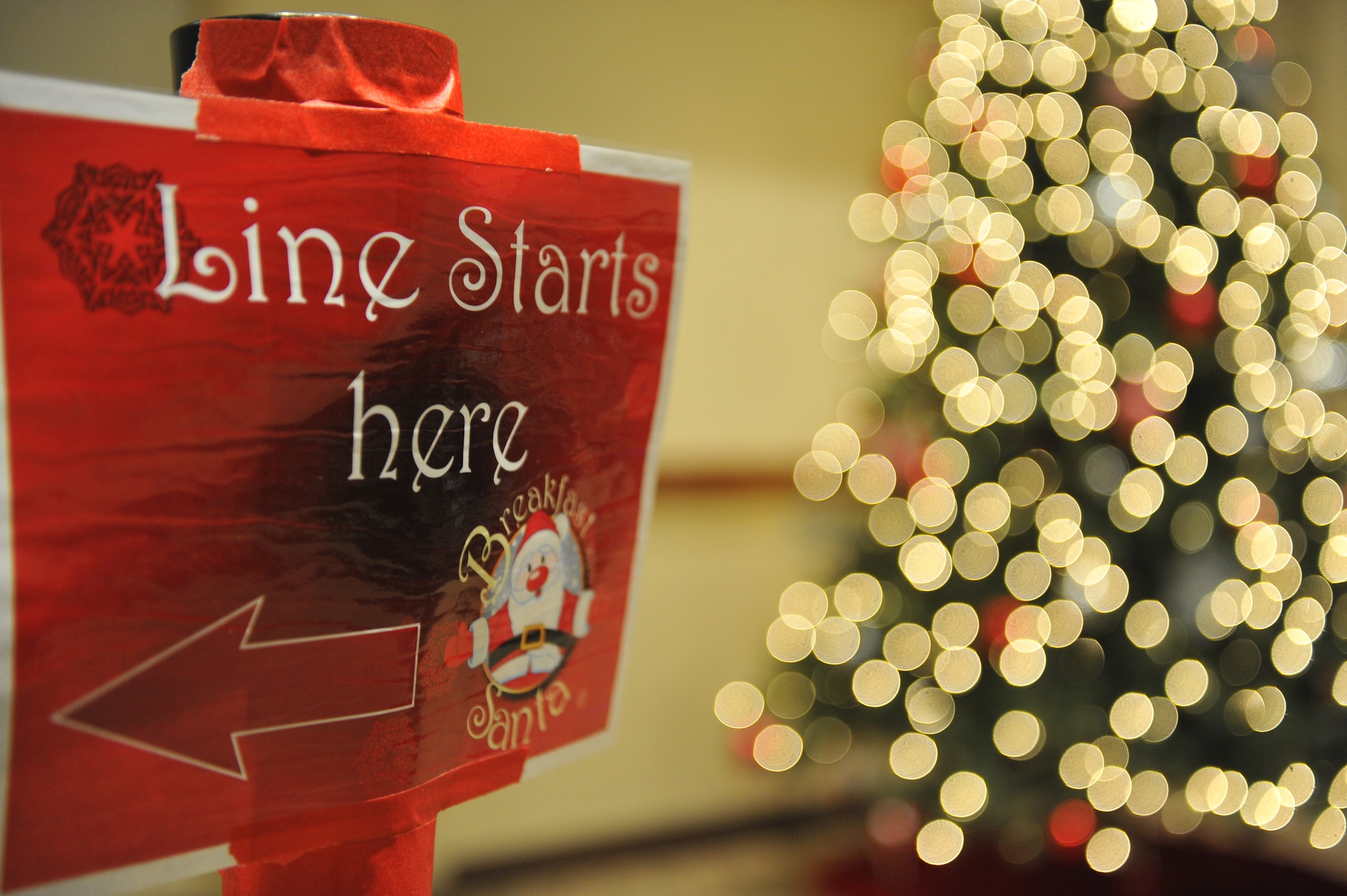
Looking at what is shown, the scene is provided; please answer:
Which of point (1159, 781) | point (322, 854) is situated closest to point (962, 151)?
point (1159, 781)

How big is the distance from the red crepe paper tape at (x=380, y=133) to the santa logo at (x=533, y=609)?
180 mm

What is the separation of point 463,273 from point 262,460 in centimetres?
12

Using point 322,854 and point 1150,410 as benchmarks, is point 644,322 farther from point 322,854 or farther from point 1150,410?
point 1150,410

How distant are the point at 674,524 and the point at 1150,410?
101cm

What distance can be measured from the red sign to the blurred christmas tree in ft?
3.93

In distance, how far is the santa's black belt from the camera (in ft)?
1.52

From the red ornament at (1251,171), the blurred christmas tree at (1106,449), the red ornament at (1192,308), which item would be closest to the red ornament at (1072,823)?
the blurred christmas tree at (1106,449)

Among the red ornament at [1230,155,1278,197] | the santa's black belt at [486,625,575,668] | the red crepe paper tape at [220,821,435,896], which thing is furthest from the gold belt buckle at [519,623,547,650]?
the red ornament at [1230,155,1278,197]

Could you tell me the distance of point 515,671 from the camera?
1.55ft

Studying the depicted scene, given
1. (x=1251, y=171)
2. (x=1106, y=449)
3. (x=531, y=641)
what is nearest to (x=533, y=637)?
(x=531, y=641)

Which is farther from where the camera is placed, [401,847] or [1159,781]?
[1159,781]

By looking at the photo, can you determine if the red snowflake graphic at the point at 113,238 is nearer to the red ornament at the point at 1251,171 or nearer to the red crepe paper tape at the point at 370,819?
the red crepe paper tape at the point at 370,819

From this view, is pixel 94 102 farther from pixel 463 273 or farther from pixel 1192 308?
pixel 1192 308

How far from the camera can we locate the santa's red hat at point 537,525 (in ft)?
1.53
